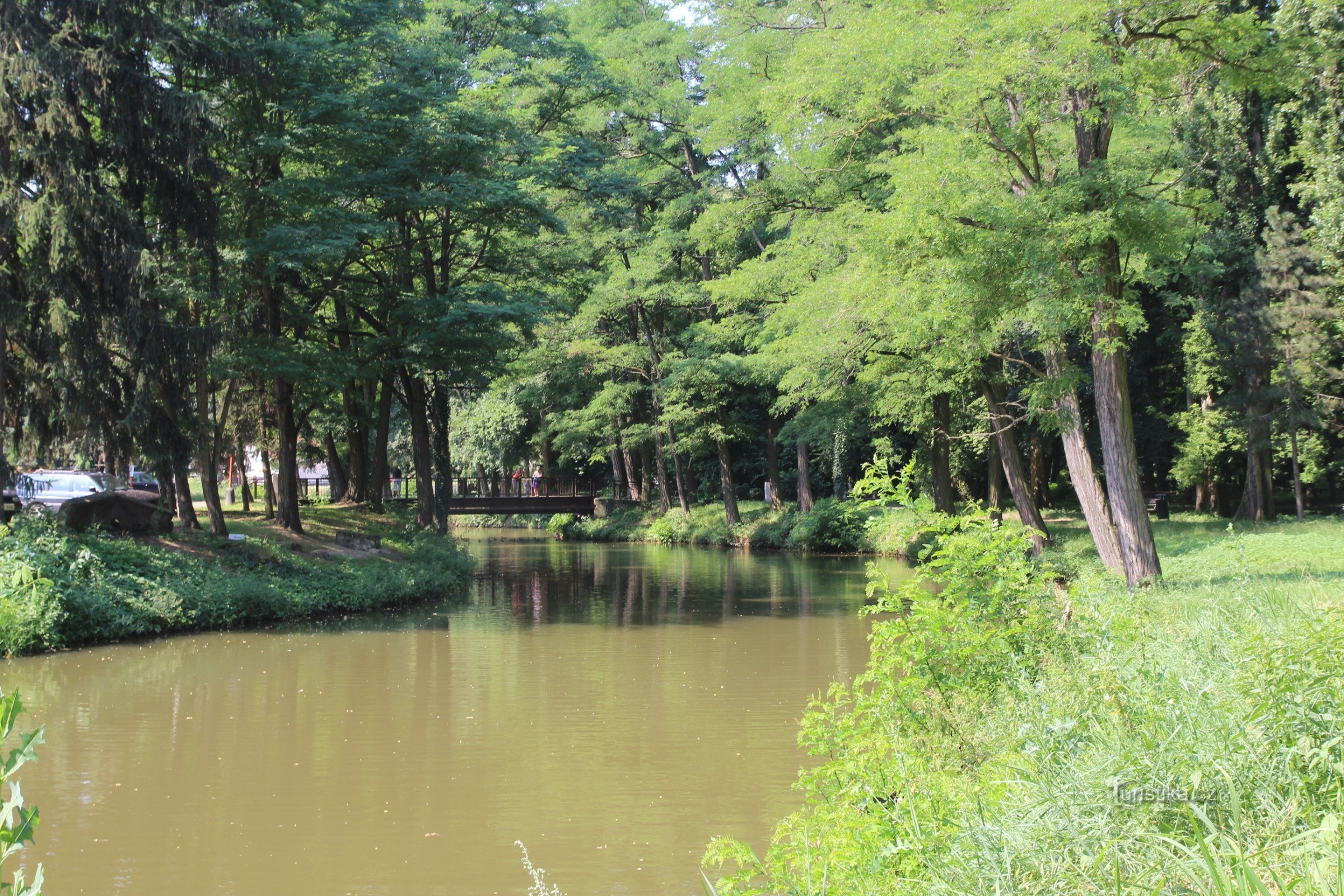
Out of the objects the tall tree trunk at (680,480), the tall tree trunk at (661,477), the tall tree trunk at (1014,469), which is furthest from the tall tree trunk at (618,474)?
the tall tree trunk at (1014,469)

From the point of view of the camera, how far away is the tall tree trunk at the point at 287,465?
20812 millimetres

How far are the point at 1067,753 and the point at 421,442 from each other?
21.4m

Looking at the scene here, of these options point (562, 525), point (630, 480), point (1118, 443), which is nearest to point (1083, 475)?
point (1118, 443)

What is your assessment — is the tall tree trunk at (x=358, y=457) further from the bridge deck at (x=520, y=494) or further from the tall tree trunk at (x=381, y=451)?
the bridge deck at (x=520, y=494)

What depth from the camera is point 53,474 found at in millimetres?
27406

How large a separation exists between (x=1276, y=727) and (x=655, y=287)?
2948 centimetres

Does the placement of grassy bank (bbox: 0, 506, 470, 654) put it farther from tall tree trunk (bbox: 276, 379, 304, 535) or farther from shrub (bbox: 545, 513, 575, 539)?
shrub (bbox: 545, 513, 575, 539)

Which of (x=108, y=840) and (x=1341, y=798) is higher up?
(x=1341, y=798)

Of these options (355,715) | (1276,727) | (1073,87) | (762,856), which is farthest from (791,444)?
(1276,727)

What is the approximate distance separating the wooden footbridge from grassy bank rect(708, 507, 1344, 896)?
29.1 meters

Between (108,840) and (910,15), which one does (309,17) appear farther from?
(108,840)

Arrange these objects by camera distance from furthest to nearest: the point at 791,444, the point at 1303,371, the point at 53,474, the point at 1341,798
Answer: the point at 791,444
the point at 53,474
the point at 1303,371
the point at 1341,798

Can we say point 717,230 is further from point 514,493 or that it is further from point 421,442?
point 514,493

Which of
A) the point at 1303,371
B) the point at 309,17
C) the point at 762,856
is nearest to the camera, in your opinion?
the point at 762,856
